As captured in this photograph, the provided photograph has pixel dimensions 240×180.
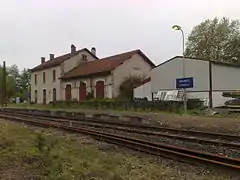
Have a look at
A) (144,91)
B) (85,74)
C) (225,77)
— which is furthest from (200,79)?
(85,74)

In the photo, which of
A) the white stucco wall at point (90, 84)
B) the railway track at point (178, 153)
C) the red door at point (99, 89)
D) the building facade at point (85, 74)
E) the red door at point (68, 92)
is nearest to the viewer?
the railway track at point (178, 153)

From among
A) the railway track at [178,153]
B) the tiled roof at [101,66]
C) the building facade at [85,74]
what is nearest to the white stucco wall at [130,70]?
the building facade at [85,74]

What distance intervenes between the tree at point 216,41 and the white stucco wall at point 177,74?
20.5 meters

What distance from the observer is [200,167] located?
817 centimetres

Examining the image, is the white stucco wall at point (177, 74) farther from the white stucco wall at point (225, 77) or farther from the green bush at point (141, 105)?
the green bush at point (141, 105)

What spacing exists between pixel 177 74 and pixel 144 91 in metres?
5.42

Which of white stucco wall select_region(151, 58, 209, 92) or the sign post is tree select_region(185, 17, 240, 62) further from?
the sign post

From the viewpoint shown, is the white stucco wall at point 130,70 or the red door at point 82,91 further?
the red door at point 82,91

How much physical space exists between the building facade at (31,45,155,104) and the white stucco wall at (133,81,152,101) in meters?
3.62

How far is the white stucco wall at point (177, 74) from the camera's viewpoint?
32125 mm

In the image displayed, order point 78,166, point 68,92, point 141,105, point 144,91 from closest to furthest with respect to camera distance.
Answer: point 78,166
point 141,105
point 144,91
point 68,92

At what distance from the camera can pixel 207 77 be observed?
104 ft

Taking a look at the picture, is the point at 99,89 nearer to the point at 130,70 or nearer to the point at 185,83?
the point at 130,70

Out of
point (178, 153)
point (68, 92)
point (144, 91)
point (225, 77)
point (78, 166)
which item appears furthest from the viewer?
point (68, 92)
